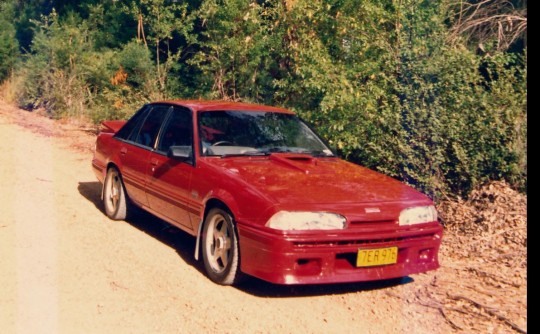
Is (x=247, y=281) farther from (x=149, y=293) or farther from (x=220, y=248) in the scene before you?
(x=149, y=293)

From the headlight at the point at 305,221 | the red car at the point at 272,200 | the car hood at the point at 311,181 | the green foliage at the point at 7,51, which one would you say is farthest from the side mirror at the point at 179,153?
the green foliage at the point at 7,51

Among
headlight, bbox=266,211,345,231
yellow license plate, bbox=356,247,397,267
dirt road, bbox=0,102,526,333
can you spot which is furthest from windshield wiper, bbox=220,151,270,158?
yellow license plate, bbox=356,247,397,267

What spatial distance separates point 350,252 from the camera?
495 cm

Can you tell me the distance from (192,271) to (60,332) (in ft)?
5.26

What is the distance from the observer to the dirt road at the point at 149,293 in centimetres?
460

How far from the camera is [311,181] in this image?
5441 mm

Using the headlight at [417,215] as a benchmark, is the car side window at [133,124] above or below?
above

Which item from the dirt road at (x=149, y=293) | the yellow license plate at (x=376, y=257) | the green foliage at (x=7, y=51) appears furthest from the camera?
the green foliage at (x=7, y=51)

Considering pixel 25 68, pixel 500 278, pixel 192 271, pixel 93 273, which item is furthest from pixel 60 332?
Result: pixel 25 68

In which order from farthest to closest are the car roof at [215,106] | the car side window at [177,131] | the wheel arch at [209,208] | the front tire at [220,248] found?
the car roof at [215,106] < the car side window at [177,131] < the wheel arch at [209,208] < the front tire at [220,248]

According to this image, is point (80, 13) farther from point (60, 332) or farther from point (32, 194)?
point (60, 332)

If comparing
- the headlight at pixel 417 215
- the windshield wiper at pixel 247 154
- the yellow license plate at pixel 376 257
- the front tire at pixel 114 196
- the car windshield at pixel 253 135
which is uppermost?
the car windshield at pixel 253 135

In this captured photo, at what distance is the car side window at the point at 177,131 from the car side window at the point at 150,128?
182mm

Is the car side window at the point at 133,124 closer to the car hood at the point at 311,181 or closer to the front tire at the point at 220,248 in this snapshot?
the car hood at the point at 311,181
